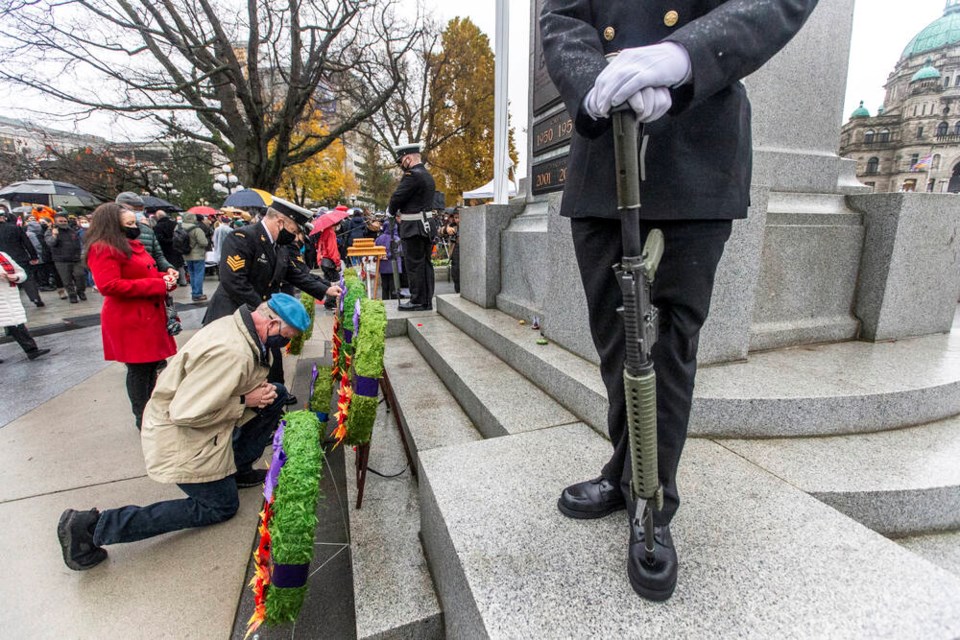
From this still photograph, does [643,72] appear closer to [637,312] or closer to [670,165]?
[670,165]

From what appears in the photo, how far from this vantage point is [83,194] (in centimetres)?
1357

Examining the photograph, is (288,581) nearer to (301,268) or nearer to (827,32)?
(301,268)

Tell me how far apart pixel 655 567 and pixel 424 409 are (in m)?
2.28

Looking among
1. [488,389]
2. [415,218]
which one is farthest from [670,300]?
[415,218]

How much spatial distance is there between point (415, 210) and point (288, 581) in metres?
4.87

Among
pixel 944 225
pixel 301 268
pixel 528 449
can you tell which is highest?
pixel 944 225

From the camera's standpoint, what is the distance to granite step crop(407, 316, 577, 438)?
2.52 metres

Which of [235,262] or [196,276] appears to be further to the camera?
[196,276]

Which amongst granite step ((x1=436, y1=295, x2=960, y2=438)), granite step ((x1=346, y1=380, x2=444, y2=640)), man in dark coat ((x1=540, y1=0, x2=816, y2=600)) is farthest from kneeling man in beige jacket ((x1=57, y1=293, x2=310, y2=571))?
man in dark coat ((x1=540, y1=0, x2=816, y2=600))

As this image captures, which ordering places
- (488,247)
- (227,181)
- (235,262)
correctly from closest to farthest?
(235,262) < (488,247) < (227,181)

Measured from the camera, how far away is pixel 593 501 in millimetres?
1584

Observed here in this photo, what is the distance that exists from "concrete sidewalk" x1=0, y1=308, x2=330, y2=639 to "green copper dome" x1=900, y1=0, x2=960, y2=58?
61.6 metres

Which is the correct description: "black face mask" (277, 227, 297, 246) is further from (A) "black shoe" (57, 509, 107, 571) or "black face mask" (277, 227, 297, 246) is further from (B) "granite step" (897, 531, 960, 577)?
(B) "granite step" (897, 531, 960, 577)

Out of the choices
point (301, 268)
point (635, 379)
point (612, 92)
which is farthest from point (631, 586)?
point (301, 268)
